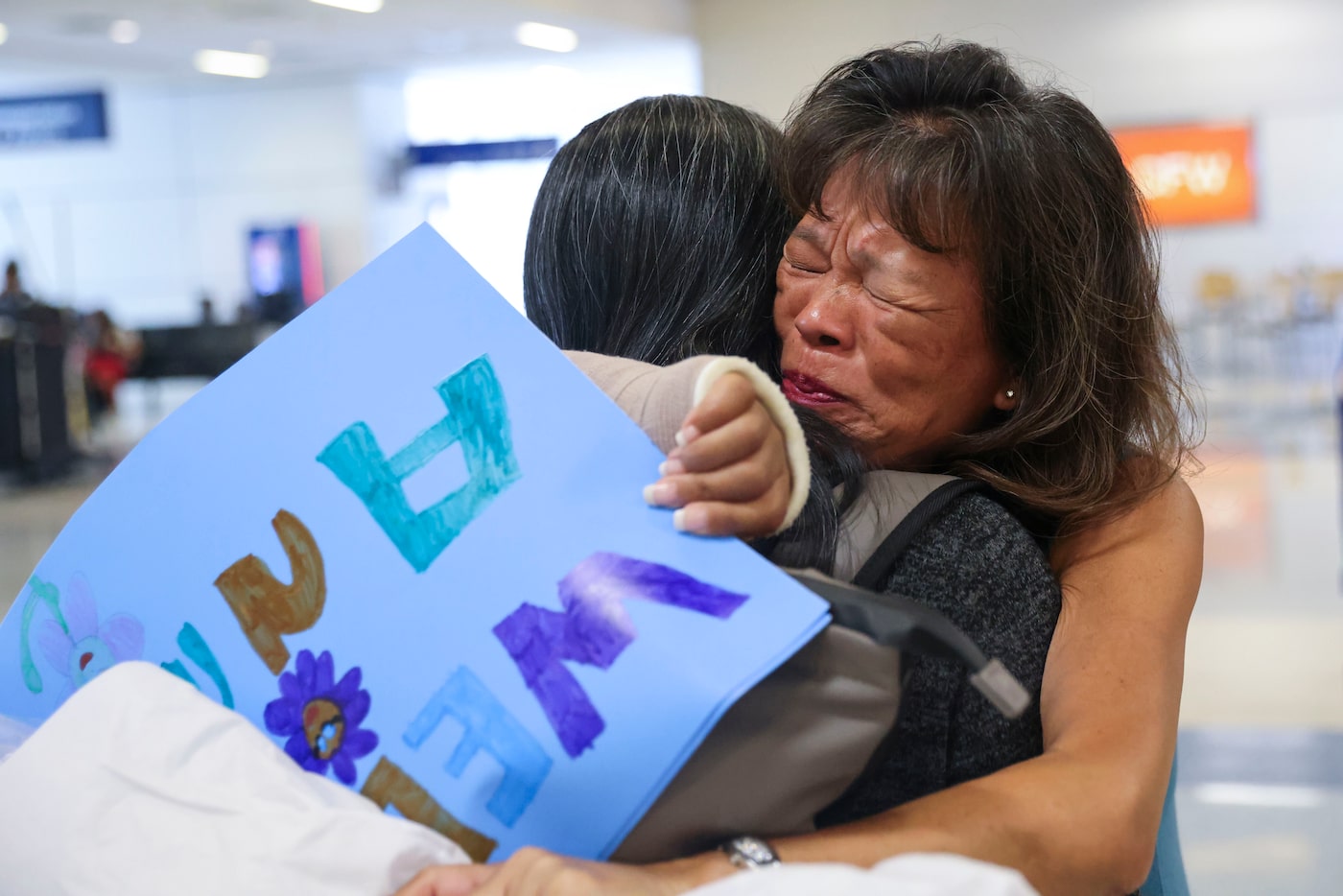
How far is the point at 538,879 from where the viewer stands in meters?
0.70

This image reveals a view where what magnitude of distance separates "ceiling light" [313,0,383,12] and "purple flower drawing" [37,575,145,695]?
1028 centimetres

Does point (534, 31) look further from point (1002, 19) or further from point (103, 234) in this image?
point (103, 234)

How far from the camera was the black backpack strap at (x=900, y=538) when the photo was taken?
35.7 inches

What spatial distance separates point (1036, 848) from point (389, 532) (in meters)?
0.48

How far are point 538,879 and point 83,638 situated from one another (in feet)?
1.59

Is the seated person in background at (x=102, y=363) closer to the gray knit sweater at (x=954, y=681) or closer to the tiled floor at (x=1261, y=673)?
the tiled floor at (x=1261, y=673)

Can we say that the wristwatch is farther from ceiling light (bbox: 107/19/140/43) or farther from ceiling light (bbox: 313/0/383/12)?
ceiling light (bbox: 107/19/140/43)

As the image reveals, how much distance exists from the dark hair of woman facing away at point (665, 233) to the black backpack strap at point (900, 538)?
0.27m

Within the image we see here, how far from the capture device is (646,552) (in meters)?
0.77

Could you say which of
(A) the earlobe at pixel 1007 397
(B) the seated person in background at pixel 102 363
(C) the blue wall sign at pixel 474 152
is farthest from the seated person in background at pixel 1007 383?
(C) the blue wall sign at pixel 474 152

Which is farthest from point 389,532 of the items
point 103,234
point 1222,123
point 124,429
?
point 103,234

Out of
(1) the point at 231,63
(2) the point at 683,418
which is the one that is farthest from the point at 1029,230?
(1) the point at 231,63

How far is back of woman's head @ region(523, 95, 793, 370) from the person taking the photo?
115cm

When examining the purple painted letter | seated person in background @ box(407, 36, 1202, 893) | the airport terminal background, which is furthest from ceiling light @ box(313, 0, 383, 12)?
the purple painted letter
